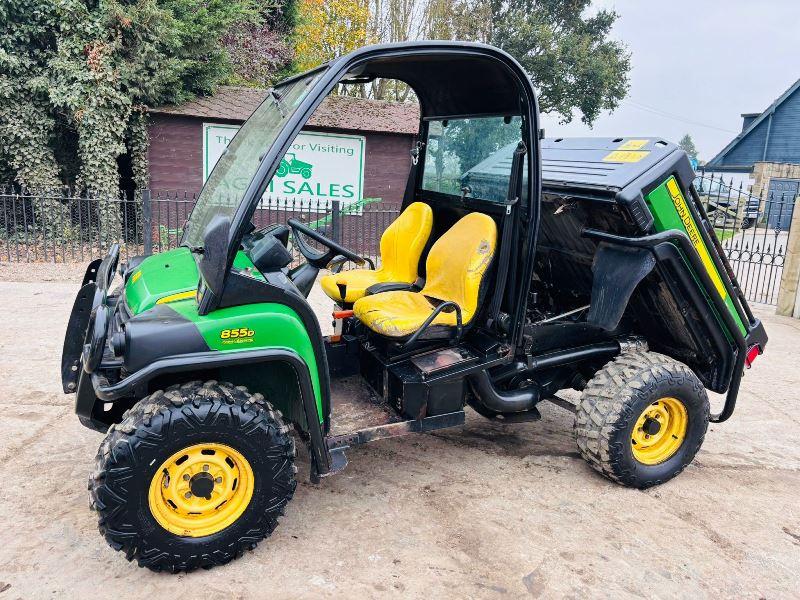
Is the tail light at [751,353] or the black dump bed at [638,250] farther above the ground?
the black dump bed at [638,250]

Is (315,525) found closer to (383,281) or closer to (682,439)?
(383,281)

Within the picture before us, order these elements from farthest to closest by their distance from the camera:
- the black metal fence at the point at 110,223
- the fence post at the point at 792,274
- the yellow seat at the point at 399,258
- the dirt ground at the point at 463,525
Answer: the black metal fence at the point at 110,223, the fence post at the point at 792,274, the yellow seat at the point at 399,258, the dirt ground at the point at 463,525

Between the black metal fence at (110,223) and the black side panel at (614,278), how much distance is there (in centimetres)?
731

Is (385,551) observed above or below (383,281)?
below

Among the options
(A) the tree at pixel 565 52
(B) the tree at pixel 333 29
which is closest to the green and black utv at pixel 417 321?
(B) the tree at pixel 333 29

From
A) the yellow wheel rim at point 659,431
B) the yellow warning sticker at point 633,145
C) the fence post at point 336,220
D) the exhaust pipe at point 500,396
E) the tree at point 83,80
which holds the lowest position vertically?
the yellow wheel rim at point 659,431

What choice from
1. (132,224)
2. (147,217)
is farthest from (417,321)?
(132,224)

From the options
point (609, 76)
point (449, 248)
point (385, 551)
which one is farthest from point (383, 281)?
point (609, 76)

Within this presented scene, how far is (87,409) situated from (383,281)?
204cm

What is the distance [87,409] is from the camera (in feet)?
10.2

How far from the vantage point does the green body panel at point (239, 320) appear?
275 cm

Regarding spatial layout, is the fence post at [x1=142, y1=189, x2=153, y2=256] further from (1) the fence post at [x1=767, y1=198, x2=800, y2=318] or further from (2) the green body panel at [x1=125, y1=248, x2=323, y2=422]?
(1) the fence post at [x1=767, y1=198, x2=800, y2=318]

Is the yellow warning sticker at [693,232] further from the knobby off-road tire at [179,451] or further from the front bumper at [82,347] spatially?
the front bumper at [82,347]

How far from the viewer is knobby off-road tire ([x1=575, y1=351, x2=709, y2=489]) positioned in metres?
3.68
